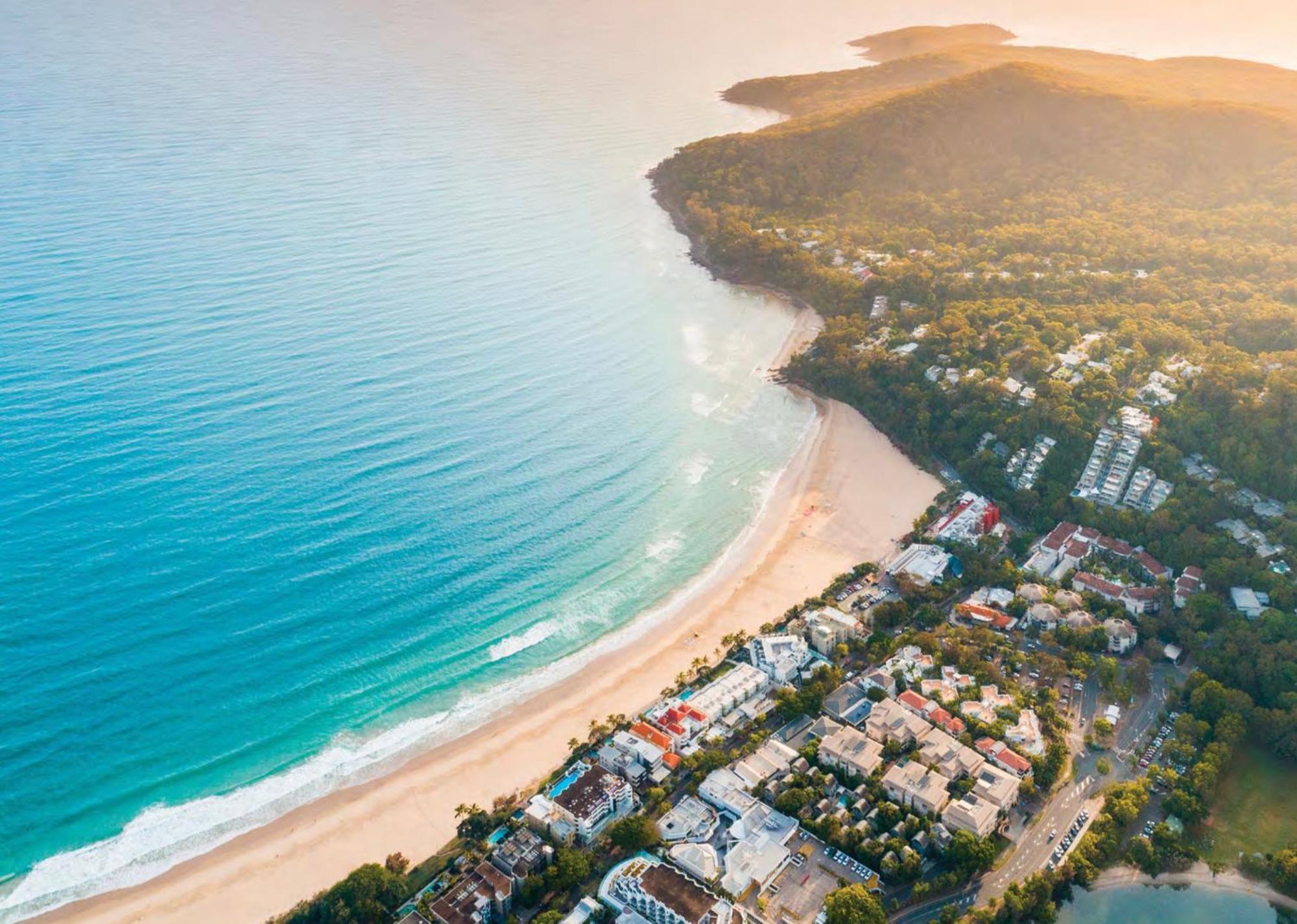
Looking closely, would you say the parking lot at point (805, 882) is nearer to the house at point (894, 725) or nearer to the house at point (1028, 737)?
the house at point (894, 725)

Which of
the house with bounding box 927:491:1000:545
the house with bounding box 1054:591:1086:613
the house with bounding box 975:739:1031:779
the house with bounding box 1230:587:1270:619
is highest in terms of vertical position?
the house with bounding box 927:491:1000:545

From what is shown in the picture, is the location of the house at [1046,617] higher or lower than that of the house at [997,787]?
higher

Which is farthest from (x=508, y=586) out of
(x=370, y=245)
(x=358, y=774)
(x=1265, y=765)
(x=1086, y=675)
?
(x=370, y=245)

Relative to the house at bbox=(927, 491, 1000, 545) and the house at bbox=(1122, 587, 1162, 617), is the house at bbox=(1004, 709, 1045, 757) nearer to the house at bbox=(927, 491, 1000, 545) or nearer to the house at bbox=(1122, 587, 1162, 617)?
the house at bbox=(1122, 587, 1162, 617)

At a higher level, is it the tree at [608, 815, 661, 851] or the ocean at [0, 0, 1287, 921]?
the ocean at [0, 0, 1287, 921]

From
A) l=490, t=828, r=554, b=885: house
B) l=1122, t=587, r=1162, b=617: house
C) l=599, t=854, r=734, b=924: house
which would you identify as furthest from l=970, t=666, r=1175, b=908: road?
A: l=490, t=828, r=554, b=885: house

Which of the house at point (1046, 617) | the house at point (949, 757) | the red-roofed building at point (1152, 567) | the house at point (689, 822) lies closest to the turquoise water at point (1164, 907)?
the house at point (949, 757)
